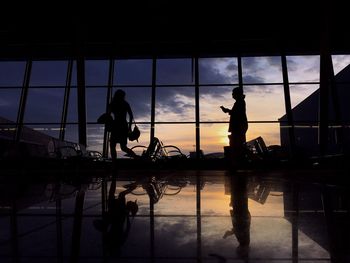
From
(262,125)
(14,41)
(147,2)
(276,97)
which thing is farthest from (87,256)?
(14,41)

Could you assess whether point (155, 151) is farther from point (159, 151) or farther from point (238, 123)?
point (238, 123)

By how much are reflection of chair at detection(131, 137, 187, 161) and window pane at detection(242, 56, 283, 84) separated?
4684 mm

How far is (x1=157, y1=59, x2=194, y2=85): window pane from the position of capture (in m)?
14.0

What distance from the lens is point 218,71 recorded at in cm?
1427

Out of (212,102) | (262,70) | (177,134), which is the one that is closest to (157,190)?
(212,102)

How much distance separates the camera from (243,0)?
11.0 meters

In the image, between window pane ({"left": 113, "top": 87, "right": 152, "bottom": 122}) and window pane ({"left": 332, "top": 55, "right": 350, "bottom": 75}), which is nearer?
window pane ({"left": 113, "top": 87, "right": 152, "bottom": 122})

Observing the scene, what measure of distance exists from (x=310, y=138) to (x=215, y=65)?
15380mm

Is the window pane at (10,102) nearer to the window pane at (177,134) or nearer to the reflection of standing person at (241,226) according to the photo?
the window pane at (177,134)

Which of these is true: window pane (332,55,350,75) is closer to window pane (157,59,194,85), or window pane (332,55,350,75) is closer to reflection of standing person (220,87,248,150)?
window pane (157,59,194,85)

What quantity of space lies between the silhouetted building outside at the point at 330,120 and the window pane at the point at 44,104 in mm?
8505

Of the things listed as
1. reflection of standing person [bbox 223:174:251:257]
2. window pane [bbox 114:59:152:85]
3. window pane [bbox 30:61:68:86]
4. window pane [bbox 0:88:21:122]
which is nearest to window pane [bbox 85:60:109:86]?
window pane [bbox 114:59:152:85]

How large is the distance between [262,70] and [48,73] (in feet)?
27.3

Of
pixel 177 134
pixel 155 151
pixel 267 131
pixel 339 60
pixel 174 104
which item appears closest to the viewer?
pixel 155 151
